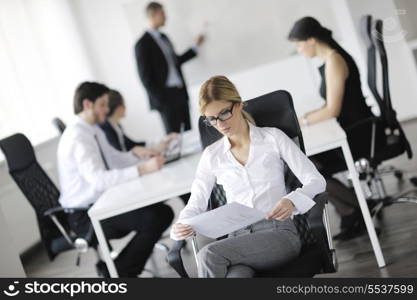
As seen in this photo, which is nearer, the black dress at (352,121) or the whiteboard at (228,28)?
the black dress at (352,121)

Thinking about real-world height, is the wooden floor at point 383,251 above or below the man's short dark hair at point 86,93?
below

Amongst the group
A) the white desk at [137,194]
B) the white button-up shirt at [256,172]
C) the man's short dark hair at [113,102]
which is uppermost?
the man's short dark hair at [113,102]

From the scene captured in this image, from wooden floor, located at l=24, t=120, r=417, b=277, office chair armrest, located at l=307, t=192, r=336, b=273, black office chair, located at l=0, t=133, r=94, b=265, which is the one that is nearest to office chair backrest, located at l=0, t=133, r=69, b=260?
black office chair, located at l=0, t=133, r=94, b=265

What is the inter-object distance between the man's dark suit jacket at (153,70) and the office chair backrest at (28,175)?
2.35 meters

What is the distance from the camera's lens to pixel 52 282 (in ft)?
9.77

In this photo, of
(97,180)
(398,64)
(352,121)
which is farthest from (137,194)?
(398,64)

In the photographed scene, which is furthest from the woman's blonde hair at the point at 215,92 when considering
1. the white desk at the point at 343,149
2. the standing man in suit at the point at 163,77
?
the standing man in suit at the point at 163,77

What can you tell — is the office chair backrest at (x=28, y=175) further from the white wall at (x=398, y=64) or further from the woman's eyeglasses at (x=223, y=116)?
the white wall at (x=398, y=64)

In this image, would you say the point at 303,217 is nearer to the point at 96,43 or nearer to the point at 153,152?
the point at 153,152

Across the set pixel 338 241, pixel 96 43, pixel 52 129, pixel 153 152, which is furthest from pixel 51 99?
pixel 338 241

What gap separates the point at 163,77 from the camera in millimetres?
6172

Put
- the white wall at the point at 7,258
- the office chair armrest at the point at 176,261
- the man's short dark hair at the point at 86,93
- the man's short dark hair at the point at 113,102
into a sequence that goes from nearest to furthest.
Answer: the office chair armrest at the point at 176,261 < the white wall at the point at 7,258 < the man's short dark hair at the point at 86,93 < the man's short dark hair at the point at 113,102

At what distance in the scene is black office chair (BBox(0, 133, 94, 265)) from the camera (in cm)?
362

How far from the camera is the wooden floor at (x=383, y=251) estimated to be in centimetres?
303
